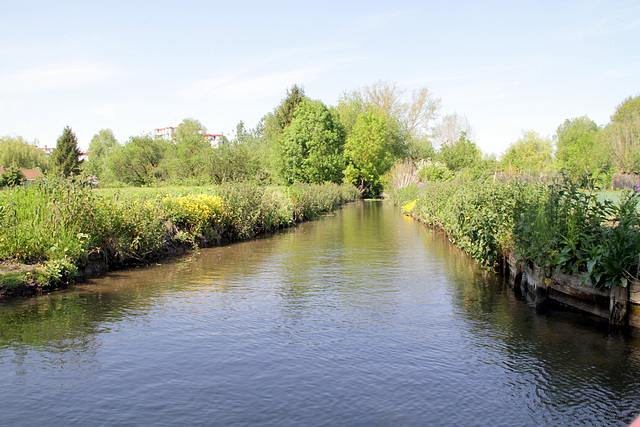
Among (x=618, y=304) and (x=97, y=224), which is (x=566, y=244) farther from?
(x=97, y=224)

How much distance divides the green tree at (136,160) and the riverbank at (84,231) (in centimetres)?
4271

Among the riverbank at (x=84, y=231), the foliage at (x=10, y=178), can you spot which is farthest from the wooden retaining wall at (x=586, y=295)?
the foliage at (x=10, y=178)

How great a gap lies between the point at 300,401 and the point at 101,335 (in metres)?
4.06

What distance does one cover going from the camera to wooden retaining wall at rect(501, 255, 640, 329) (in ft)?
27.0

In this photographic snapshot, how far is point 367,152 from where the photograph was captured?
6731 cm

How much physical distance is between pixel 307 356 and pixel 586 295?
5.39 metres

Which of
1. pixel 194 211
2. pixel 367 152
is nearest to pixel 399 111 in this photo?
pixel 367 152

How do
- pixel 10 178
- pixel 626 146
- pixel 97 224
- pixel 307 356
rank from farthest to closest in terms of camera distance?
pixel 626 146 < pixel 10 178 < pixel 97 224 < pixel 307 356

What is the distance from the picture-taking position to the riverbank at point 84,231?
11086 millimetres

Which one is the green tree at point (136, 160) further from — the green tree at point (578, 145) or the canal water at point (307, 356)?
the canal water at point (307, 356)

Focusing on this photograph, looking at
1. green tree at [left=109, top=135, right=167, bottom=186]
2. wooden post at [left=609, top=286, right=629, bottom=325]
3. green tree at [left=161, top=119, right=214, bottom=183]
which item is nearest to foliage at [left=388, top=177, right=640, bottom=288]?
wooden post at [left=609, top=286, right=629, bottom=325]

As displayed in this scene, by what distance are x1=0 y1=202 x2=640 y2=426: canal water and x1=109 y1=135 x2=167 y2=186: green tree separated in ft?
166

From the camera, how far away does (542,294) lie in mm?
9930

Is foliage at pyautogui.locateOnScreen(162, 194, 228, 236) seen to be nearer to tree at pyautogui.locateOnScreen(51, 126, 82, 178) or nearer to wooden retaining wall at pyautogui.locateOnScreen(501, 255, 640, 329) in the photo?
wooden retaining wall at pyautogui.locateOnScreen(501, 255, 640, 329)
